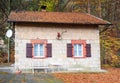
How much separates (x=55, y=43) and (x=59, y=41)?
0.35 metres

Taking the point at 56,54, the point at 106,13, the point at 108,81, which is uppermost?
the point at 106,13

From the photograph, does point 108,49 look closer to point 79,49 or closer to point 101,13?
point 101,13

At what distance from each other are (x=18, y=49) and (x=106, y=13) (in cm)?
1770

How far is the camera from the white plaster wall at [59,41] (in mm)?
18688

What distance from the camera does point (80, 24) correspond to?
64.1 feet

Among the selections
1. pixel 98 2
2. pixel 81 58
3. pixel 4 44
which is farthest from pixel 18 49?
pixel 98 2

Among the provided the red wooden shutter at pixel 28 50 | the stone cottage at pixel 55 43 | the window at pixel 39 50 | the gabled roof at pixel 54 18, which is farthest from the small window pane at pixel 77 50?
the red wooden shutter at pixel 28 50

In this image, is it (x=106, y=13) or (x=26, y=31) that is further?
(x=106, y=13)

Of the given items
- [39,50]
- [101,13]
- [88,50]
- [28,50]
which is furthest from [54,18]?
[101,13]

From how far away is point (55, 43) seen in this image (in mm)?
19156

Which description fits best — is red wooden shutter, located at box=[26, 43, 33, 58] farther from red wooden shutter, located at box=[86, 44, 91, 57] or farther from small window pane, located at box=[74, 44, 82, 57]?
red wooden shutter, located at box=[86, 44, 91, 57]

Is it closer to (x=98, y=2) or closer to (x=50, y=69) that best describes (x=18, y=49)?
(x=50, y=69)

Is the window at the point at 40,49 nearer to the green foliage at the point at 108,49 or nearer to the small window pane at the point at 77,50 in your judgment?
the small window pane at the point at 77,50

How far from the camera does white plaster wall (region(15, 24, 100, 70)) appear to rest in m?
18.7
